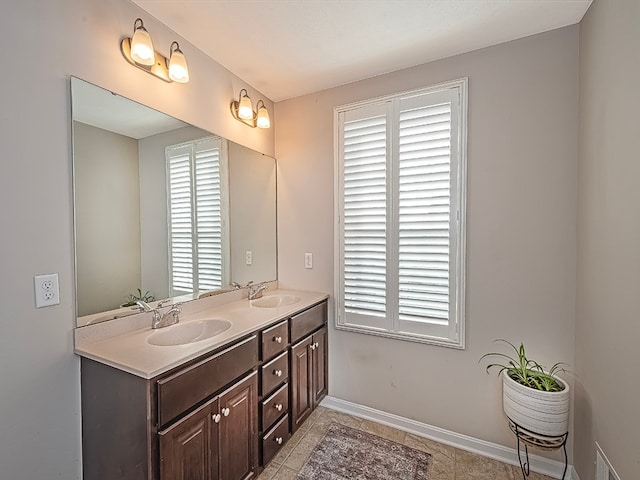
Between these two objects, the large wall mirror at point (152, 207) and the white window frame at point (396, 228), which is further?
the white window frame at point (396, 228)

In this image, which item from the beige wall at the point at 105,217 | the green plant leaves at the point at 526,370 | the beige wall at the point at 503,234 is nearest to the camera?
the beige wall at the point at 105,217

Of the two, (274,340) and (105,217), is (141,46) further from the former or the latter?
(274,340)

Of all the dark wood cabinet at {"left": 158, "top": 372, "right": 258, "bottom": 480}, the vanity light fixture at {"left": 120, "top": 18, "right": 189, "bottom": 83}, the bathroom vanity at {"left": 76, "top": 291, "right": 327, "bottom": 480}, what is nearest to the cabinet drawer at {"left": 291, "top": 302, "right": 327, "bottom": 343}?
the bathroom vanity at {"left": 76, "top": 291, "right": 327, "bottom": 480}

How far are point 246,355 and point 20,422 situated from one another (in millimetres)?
855

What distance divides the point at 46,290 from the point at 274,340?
106cm

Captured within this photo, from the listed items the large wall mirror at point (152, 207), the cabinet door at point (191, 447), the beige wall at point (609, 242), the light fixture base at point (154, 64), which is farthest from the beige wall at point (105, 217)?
the beige wall at point (609, 242)

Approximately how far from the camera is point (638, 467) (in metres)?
1.01

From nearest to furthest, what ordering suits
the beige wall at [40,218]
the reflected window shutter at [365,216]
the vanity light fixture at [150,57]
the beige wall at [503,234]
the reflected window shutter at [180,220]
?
1. the beige wall at [40,218]
2. the vanity light fixture at [150,57]
3. the beige wall at [503,234]
4. the reflected window shutter at [180,220]
5. the reflected window shutter at [365,216]

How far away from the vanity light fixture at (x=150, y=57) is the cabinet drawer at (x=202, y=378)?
1470 mm

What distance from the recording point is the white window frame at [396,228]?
5.98 feet

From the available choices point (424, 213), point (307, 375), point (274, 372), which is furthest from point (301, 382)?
point (424, 213)

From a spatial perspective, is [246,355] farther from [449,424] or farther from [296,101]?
[296,101]

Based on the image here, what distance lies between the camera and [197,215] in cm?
189

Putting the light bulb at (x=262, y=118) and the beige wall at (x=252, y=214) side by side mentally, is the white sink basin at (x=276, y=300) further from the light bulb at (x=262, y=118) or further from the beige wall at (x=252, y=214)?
the light bulb at (x=262, y=118)
